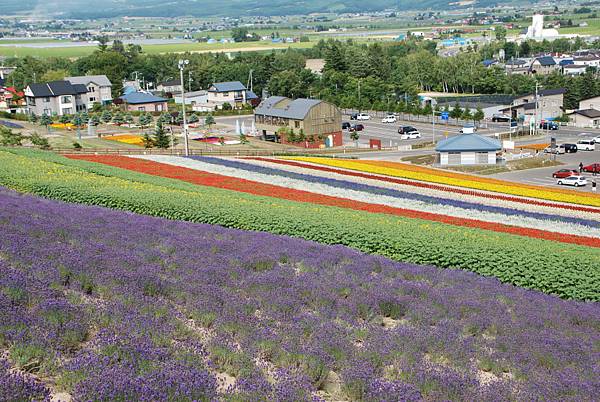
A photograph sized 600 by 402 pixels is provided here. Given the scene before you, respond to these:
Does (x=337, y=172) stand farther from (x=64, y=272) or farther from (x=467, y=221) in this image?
(x=64, y=272)

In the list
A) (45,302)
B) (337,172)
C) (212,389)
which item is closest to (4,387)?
(212,389)

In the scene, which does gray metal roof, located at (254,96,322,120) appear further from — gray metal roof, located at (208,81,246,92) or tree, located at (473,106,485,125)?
gray metal roof, located at (208,81,246,92)

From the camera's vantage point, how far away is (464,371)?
970 cm

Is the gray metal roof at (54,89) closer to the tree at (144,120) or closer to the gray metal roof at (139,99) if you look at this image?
the gray metal roof at (139,99)

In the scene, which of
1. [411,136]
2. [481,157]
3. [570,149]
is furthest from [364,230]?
[411,136]

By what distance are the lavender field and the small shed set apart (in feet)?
140

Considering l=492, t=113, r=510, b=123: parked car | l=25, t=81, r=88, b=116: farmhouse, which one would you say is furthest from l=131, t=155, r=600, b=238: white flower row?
l=25, t=81, r=88, b=116: farmhouse

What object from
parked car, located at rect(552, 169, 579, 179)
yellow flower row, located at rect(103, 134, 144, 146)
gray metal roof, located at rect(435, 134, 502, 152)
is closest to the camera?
parked car, located at rect(552, 169, 579, 179)

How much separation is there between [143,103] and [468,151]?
65.8 m

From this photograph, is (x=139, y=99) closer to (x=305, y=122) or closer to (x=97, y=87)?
(x=97, y=87)

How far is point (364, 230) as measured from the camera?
1870 cm

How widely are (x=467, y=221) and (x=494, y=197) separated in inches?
374

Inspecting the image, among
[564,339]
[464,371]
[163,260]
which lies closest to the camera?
[464,371]

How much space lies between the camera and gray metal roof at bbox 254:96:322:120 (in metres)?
76.5
